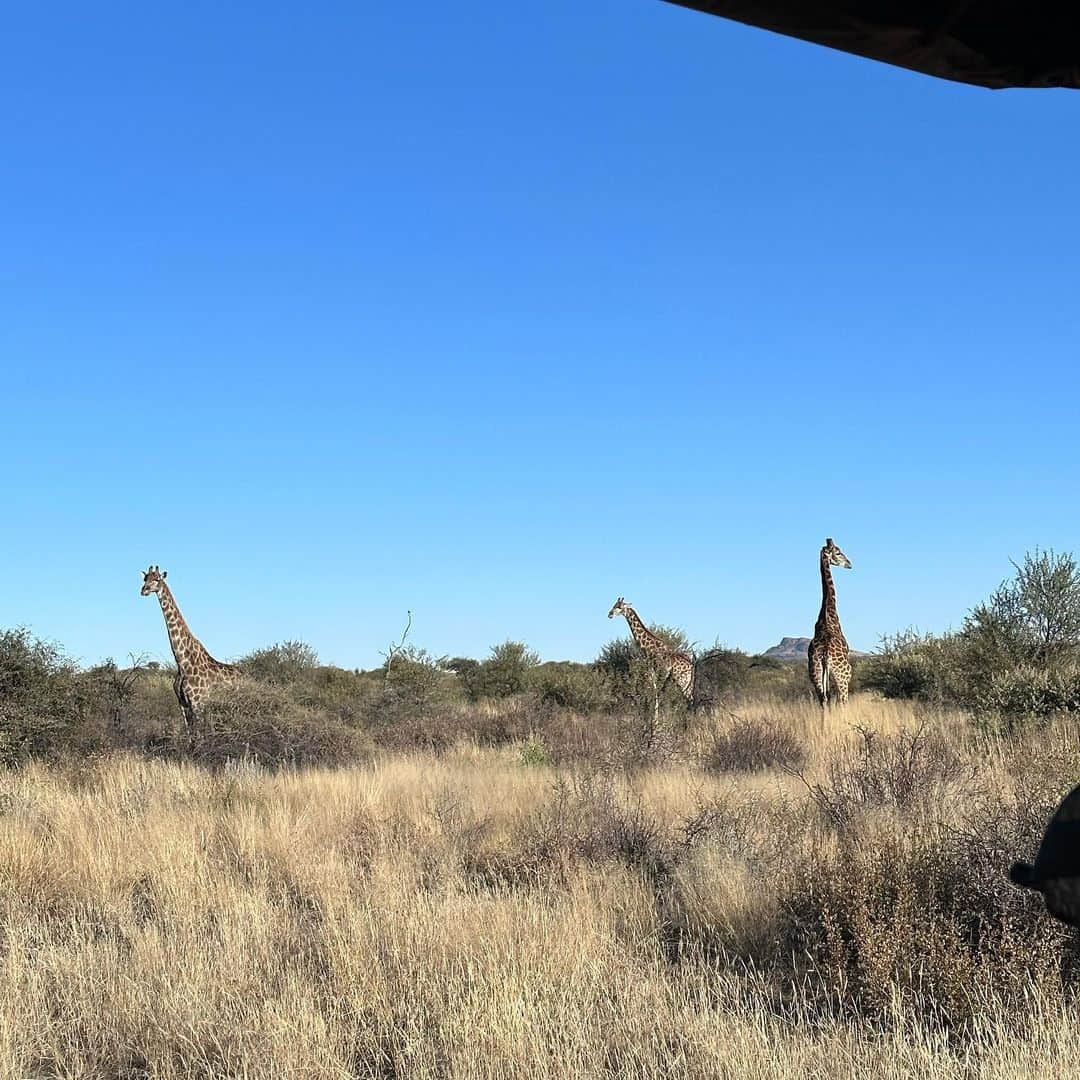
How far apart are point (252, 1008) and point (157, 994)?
2.00 ft

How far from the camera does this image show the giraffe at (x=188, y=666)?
14992mm

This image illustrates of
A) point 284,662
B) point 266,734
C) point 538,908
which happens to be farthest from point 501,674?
point 538,908

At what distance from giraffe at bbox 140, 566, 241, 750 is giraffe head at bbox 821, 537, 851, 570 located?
1002 centimetres

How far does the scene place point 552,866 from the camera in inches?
285

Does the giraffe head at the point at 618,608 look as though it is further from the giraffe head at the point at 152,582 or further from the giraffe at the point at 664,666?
the giraffe head at the point at 152,582

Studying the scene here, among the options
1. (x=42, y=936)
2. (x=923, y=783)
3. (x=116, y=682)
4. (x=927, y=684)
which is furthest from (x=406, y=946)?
(x=927, y=684)

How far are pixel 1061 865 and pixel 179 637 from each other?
16.8 meters

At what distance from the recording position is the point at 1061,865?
A: 0.93 metres

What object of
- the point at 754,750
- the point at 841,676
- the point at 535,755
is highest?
the point at 841,676

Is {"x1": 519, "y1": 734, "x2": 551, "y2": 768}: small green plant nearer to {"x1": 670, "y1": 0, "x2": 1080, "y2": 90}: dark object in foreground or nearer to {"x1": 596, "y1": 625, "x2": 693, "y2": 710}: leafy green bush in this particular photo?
{"x1": 596, "y1": 625, "x2": 693, "y2": 710}: leafy green bush

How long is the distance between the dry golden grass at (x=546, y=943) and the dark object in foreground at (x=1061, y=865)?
3462 mm

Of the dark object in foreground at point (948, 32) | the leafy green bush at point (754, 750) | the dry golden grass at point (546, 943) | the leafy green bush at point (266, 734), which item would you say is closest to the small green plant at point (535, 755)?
the leafy green bush at point (754, 750)

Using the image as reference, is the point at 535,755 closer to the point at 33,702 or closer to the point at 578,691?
the point at 33,702

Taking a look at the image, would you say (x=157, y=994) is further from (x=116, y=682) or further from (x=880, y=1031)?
(x=116, y=682)
